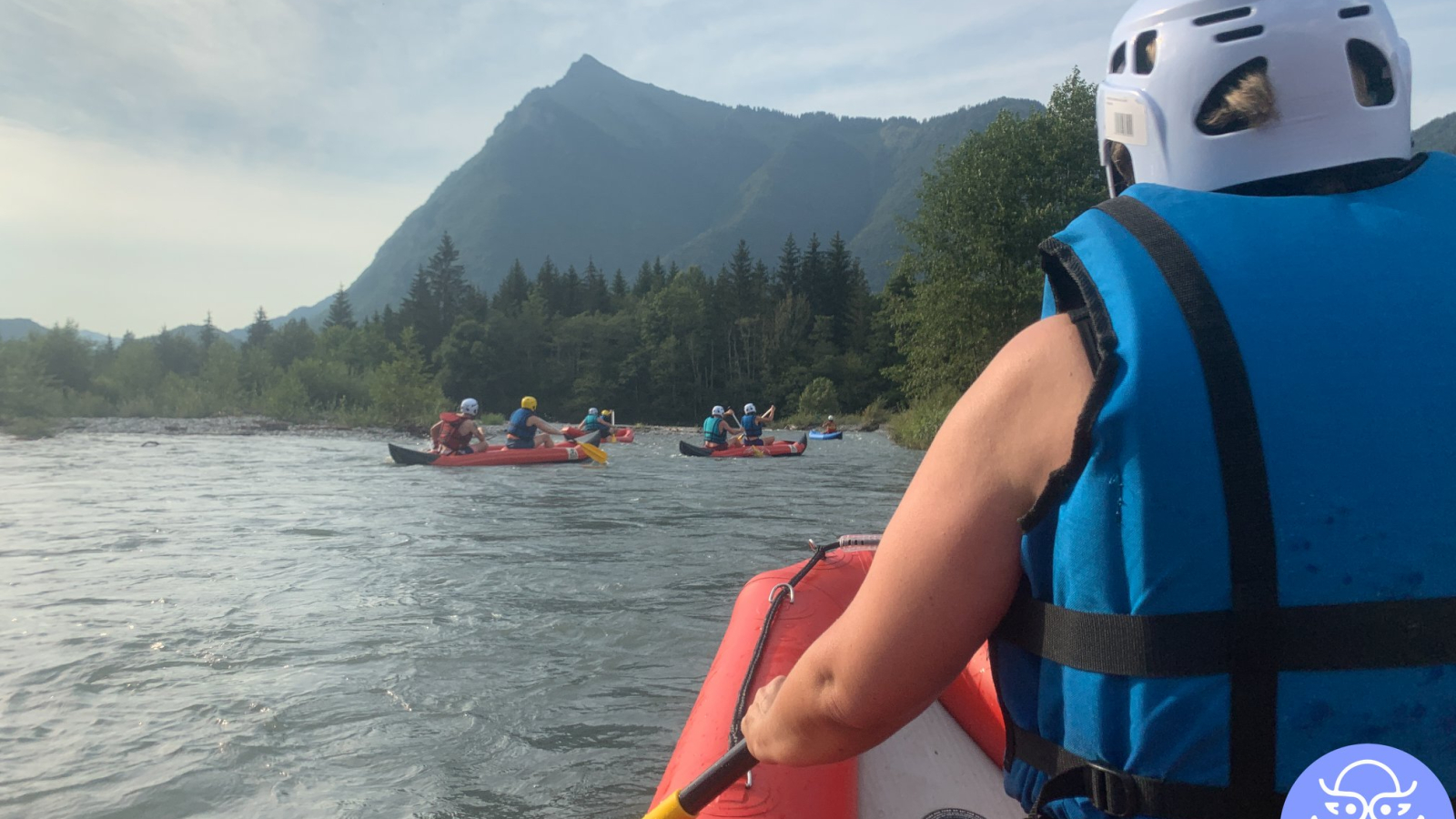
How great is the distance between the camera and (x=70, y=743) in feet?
12.9

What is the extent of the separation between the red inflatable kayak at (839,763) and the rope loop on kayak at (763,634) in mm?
25

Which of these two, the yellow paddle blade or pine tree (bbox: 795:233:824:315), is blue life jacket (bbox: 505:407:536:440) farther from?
pine tree (bbox: 795:233:824:315)

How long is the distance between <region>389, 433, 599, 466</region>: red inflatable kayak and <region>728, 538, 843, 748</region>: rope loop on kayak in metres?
13.6

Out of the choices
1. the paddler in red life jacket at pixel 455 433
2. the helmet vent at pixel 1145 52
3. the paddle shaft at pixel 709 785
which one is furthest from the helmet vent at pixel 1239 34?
the paddler in red life jacket at pixel 455 433

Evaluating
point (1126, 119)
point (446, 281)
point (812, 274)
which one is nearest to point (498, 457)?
point (1126, 119)

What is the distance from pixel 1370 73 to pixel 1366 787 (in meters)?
0.92

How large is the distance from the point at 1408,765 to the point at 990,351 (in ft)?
84.1

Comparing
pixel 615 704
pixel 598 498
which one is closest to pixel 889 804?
pixel 615 704

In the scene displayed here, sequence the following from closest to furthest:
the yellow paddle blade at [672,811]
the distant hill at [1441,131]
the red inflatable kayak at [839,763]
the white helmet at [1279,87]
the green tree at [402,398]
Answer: the white helmet at [1279,87], the yellow paddle blade at [672,811], the red inflatable kayak at [839,763], the green tree at [402,398], the distant hill at [1441,131]

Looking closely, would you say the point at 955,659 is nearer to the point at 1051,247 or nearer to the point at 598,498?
the point at 1051,247

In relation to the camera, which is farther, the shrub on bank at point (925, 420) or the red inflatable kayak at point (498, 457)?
the shrub on bank at point (925, 420)

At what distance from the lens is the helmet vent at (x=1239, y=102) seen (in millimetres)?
1191

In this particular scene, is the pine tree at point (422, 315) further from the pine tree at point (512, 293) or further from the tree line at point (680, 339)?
the pine tree at point (512, 293)

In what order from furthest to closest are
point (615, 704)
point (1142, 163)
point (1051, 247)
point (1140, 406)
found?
point (615, 704) < point (1142, 163) < point (1051, 247) < point (1140, 406)
